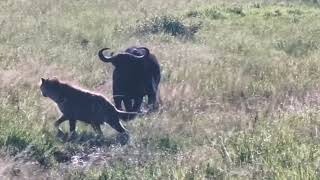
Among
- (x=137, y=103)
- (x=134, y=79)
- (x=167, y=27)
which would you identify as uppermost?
(x=134, y=79)

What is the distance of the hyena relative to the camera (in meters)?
8.83

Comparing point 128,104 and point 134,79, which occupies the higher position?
point 134,79

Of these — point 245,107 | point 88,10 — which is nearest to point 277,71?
point 245,107

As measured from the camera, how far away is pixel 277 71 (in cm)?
1216

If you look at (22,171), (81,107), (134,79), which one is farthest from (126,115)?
(22,171)

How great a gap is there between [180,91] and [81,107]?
89.6 inches

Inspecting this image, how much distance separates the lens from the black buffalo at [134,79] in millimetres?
10145

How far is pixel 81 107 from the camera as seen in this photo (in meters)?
8.84

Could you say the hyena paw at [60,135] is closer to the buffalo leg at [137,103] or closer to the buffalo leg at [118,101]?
the buffalo leg at [118,101]

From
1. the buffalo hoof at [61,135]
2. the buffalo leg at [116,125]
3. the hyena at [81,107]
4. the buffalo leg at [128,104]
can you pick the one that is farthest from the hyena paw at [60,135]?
the buffalo leg at [128,104]

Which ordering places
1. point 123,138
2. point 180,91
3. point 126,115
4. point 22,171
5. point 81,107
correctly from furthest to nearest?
point 180,91, point 126,115, point 81,107, point 123,138, point 22,171

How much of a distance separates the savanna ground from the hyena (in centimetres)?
16

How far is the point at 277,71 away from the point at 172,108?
9.15 feet

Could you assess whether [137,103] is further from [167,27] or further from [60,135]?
[167,27]
